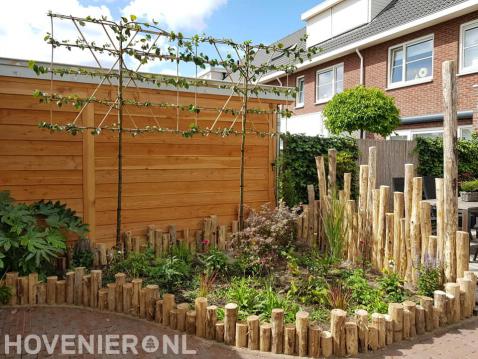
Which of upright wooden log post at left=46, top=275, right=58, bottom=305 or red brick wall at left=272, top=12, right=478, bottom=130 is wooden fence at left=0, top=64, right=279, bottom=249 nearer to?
upright wooden log post at left=46, top=275, right=58, bottom=305

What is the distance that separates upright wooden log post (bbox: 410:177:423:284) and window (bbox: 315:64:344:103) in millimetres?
12843

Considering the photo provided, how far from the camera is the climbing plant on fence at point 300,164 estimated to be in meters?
7.19

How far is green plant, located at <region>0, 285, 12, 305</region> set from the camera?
408 centimetres

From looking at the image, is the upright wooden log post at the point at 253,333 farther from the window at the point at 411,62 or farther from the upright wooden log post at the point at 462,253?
the window at the point at 411,62

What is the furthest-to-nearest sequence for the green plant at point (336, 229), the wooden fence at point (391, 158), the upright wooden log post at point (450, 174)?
the wooden fence at point (391, 158)
the green plant at point (336, 229)
the upright wooden log post at point (450, 174)

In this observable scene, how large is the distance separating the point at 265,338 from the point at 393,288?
1.71 metres

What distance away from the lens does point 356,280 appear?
437 centimetres

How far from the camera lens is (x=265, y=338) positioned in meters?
3.38

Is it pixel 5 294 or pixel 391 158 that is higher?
pixel 391 158

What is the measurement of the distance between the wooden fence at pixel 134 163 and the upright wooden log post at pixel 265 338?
10.4ft

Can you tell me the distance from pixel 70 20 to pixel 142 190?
2.49 meters

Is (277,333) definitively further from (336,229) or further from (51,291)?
(51,291)

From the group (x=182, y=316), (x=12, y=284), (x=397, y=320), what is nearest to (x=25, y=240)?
(x=12, y=284)

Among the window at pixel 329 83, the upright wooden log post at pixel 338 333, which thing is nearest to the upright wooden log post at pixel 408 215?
the upright wooden log post at pixel 338 333
